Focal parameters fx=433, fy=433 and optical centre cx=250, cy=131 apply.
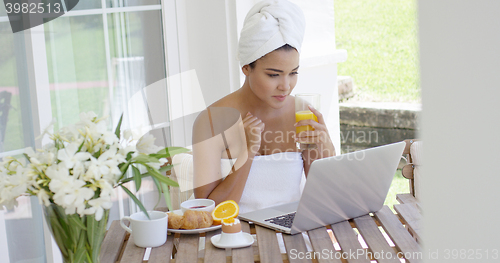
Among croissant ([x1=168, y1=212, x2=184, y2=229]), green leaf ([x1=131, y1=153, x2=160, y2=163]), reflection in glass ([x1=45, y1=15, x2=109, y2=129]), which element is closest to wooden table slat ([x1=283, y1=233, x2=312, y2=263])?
croissant ([x1=168, y1=212, x2=184, y2=229])

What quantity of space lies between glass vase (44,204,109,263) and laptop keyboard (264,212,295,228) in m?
0.53

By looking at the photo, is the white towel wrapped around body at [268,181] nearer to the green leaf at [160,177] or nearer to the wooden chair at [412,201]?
the wooden chair at [412,201]

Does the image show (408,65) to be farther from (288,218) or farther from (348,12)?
(288,218)

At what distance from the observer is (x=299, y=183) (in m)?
1.81

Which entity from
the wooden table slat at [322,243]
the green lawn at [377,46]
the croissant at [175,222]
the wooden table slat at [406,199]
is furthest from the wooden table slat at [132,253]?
the green lawn at [377,46]

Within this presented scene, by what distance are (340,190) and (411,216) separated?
29cm

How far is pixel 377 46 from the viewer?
7.07m

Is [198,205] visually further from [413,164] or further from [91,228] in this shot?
[413,164]

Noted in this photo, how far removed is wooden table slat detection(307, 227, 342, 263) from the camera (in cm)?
103

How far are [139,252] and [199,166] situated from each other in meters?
0.64

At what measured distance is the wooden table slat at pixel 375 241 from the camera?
3.39 feet

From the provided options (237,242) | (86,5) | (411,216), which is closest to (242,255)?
(237,242)

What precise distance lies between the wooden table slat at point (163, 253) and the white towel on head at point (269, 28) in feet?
2.61

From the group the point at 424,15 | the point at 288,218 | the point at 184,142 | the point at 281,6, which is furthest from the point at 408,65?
the point at 424,15
